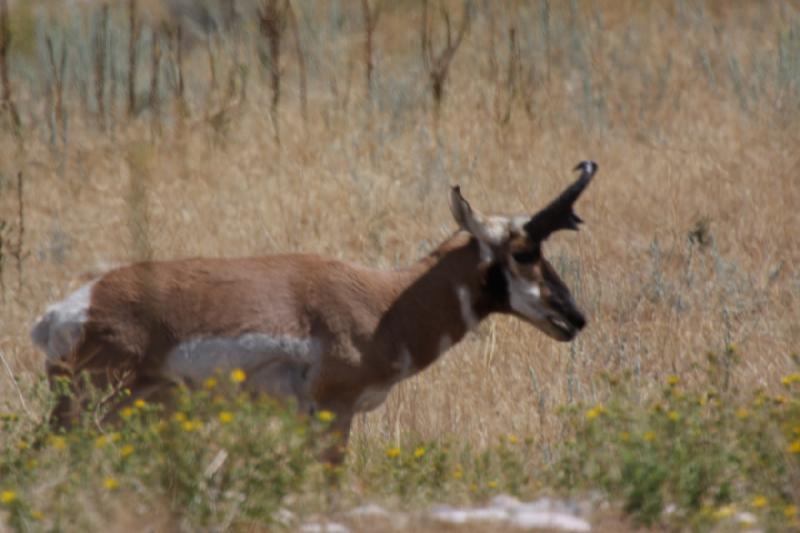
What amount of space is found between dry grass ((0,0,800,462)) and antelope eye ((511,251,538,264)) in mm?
775

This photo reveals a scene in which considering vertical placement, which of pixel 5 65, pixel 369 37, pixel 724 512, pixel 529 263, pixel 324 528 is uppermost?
pixel 369 37

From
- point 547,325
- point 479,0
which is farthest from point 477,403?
point 479,0

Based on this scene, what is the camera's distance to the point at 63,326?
7.30 m

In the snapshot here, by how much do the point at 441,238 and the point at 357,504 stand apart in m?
A: 5.84

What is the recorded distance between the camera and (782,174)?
12398 mm

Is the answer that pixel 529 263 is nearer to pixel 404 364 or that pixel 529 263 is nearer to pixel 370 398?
pixel 404 364

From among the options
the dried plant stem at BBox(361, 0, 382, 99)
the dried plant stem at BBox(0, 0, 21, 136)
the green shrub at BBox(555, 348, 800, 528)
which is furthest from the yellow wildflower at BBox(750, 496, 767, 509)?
the dried plant stem at BBox(0, 0, 21, 136)

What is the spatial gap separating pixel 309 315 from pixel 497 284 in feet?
3.41

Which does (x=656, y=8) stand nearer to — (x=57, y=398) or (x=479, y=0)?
(x=479, y=0)

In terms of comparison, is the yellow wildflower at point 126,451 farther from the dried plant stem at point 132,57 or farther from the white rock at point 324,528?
the dried plant stem at point 132,57

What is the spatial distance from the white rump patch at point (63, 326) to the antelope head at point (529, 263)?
1.88 metres

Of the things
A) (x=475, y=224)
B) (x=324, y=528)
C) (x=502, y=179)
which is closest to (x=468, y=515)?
(x=324, y=528)

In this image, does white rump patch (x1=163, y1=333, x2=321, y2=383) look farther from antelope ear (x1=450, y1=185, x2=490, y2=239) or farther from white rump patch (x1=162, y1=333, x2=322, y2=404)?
antelope ear (x1=450, y1=185, x2=490, y2=239)

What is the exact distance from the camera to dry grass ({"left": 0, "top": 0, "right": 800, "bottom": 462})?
936 cm
